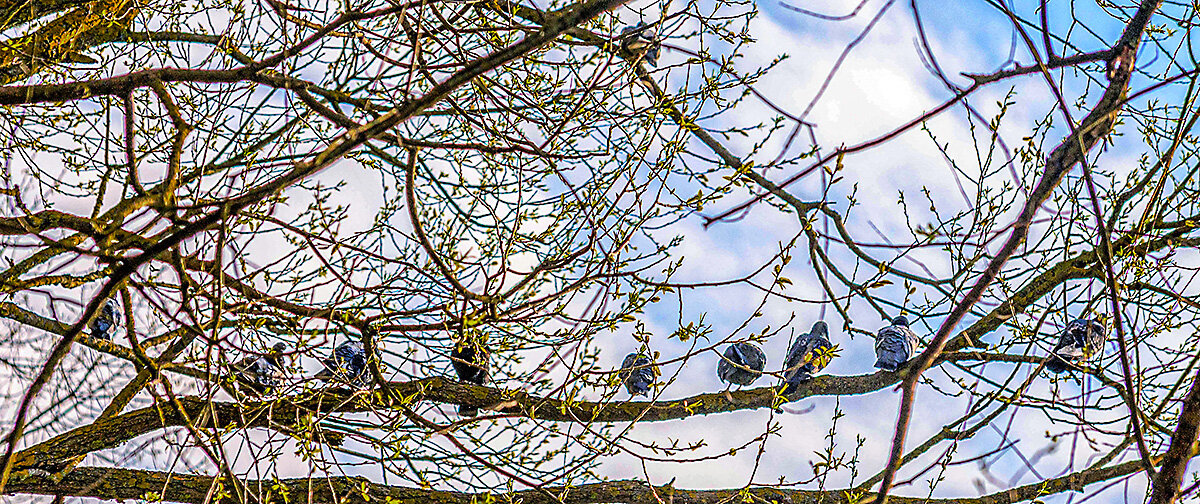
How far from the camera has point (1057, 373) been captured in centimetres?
278

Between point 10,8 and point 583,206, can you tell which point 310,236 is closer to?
point 583,206

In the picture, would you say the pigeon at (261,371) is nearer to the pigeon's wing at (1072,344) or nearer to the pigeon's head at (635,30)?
the pigeon's head at (635,30)

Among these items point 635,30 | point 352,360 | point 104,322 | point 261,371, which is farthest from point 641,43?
point 104,322

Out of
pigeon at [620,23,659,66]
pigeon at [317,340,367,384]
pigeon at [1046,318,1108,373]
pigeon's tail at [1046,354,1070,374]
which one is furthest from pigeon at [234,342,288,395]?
pigeon's tail at [1046,354,1070,374]

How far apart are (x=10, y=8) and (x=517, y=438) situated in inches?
77.0

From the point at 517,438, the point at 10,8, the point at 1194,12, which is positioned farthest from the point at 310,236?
the point at 1194,12

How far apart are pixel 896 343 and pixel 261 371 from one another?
6.52ft

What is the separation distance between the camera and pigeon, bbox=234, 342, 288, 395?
2369mm

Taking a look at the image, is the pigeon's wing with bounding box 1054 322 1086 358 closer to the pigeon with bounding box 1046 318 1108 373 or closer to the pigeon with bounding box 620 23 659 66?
the pigeon with bounding box 1046 318 1108 373

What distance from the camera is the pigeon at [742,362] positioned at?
2805 mm

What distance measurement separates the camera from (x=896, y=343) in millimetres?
2969

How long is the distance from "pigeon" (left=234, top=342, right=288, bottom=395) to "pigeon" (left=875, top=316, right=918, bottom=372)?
→ 1.86m

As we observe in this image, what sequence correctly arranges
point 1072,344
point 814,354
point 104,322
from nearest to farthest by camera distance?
point 1072,344 < point 814,354 < point 104,322

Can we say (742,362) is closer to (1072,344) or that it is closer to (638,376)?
(638,376)
